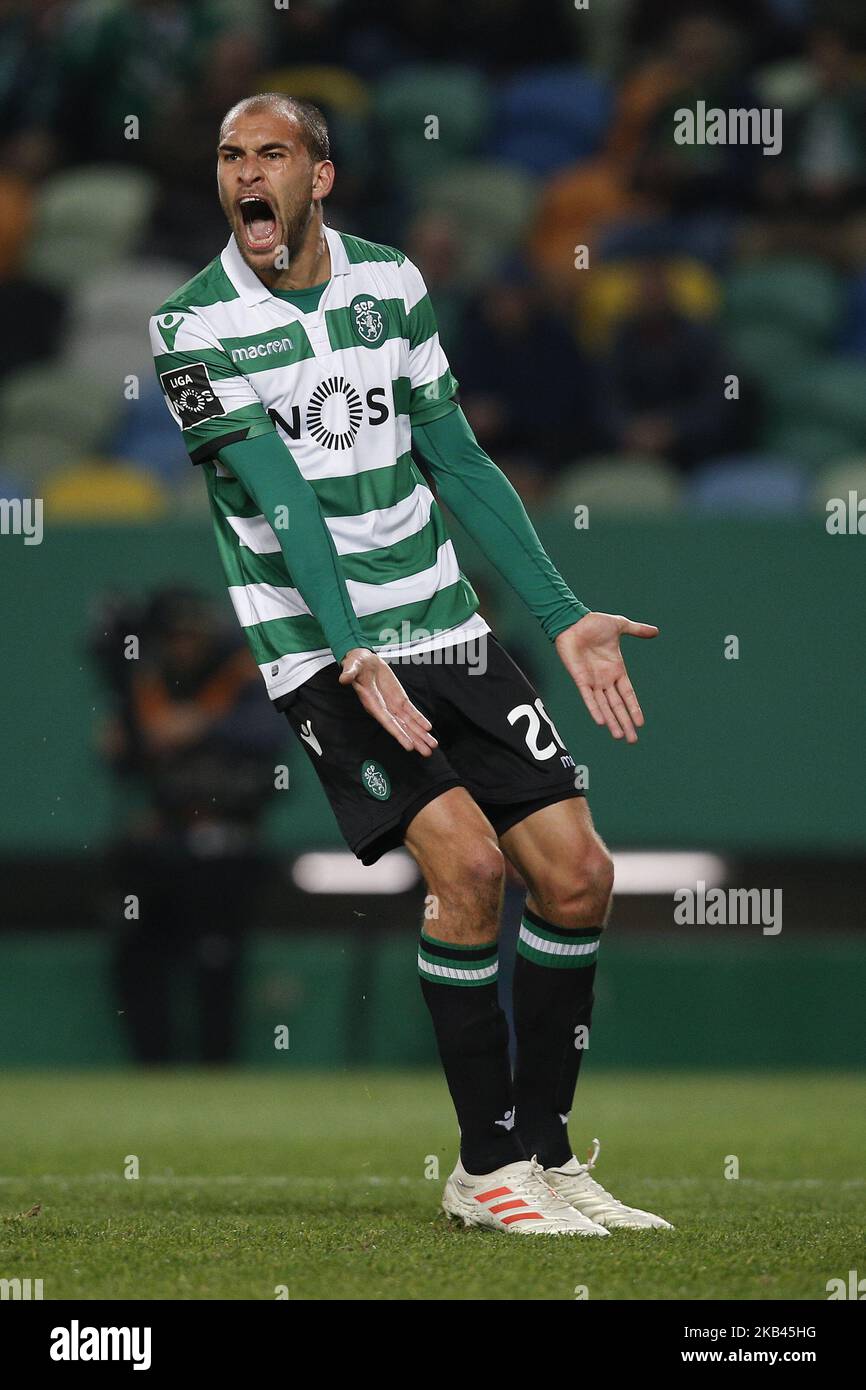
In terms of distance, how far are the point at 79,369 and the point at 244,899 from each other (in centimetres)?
379

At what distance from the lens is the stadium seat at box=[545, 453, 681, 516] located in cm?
1066

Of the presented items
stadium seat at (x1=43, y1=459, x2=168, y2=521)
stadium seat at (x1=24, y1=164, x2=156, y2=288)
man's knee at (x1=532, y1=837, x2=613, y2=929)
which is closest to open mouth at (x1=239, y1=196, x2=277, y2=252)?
man's knee at (x1=532, y1=837, x2=613, y2=929)

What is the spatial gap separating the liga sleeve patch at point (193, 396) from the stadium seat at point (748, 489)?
20.5 feet

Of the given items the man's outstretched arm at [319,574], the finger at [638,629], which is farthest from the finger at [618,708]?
the man's outstretched arm at [319,574]

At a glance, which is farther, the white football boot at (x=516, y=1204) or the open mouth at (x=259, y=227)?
the open mouth at (x=259, y=227)

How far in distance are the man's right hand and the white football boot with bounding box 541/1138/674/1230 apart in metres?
1.07

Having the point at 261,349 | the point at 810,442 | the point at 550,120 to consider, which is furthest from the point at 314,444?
the point at 550,120

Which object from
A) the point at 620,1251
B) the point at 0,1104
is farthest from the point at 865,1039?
the point at 620,1251

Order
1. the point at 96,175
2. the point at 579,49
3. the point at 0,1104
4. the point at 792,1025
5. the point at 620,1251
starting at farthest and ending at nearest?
the point at 579,49, the point at 96,175, the point at 792,1025, the point at 0,1104, the point at 620,1251

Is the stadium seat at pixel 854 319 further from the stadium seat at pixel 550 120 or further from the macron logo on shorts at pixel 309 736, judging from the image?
the macron logo on shorts at pixel 309 736

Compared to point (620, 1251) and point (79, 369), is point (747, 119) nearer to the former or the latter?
point (79, 369)

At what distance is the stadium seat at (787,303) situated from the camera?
40.8 ft

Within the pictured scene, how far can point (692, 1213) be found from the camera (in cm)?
490
